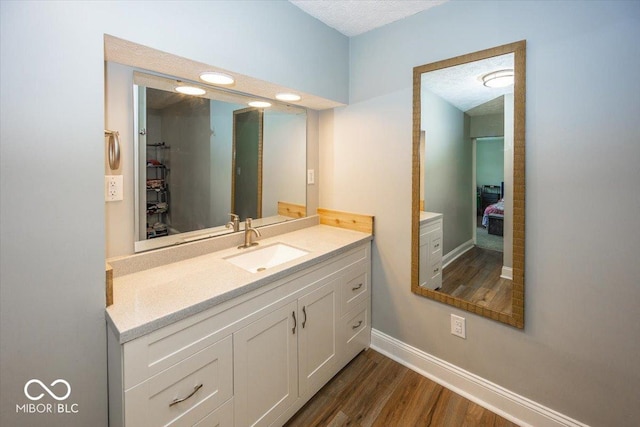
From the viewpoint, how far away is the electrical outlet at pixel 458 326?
174 cm

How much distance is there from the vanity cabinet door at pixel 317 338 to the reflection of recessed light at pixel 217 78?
1225 millimetres

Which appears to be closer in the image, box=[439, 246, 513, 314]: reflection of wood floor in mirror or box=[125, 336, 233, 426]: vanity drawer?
box=[125, 336, 233, 426]: vanity drawer

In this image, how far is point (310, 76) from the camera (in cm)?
185

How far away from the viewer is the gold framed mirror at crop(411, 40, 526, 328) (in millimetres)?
1499

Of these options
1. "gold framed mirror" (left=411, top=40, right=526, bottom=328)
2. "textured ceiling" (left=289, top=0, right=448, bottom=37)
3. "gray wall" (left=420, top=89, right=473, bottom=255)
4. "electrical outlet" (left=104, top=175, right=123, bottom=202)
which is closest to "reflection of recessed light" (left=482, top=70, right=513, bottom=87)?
"gold framed mirror" (left=411, top=40, right=526, bottom=328)

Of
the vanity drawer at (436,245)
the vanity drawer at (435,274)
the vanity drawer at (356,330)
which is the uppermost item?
the vanity drawer at (436,245)

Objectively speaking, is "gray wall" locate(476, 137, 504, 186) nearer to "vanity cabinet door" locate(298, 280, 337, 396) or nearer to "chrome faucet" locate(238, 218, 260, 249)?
"vanity cabinet door" locate(298, 280, 337, 396)

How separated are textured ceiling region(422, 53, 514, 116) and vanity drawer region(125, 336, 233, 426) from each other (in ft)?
5.67

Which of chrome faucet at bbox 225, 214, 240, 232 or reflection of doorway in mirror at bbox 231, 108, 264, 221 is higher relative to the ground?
reflection of doorway in mirror at bbox 231, 108, 264, 221

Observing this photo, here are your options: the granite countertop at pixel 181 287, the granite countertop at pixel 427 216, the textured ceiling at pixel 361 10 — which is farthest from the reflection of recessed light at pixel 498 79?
the granite countertop at pixel 181 287

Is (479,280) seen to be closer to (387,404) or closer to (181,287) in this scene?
(387,404)

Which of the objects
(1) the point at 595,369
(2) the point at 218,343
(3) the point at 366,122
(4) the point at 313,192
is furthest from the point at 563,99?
(2) the point at 218,343

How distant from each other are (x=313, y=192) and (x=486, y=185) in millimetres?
1279

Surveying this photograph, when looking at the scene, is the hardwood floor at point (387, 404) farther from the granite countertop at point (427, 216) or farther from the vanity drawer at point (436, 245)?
the granite countertop at point (427, 216)
